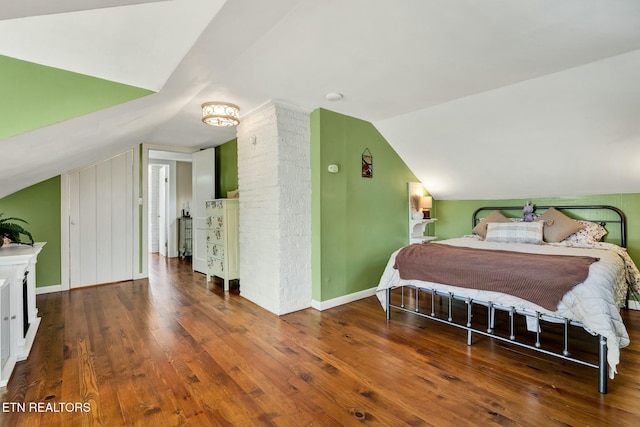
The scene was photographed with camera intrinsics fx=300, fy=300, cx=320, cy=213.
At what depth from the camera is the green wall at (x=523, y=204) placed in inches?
140

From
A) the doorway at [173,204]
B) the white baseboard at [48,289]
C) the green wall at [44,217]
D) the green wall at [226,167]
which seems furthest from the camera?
the doorway at [173,204]

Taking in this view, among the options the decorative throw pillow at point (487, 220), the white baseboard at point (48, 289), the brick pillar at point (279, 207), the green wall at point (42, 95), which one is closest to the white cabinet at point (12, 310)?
the green wall at point (42, 95)

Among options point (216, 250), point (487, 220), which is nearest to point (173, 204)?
point (216, 250)

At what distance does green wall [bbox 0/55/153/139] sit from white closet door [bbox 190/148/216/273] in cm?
327

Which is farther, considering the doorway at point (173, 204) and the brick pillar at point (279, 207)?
the doorway at point (173, 204)

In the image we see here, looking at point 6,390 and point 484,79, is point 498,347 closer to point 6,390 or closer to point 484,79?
point 484,79

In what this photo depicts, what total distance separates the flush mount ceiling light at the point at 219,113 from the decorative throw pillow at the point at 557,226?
414 centimetres

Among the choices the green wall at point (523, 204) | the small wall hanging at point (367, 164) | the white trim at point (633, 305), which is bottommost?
the white trim at point (633, 305)

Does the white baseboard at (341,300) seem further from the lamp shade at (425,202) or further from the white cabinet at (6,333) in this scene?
the white cabinet at (6,333)

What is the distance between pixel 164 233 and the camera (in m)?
7.70

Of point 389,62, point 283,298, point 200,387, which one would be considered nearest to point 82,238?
point 283,298

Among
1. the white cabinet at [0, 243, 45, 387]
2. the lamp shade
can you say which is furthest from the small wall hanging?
the white cabinet at [0, 243, 45, 387]

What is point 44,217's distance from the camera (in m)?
4.24

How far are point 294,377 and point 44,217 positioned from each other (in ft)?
14.4
